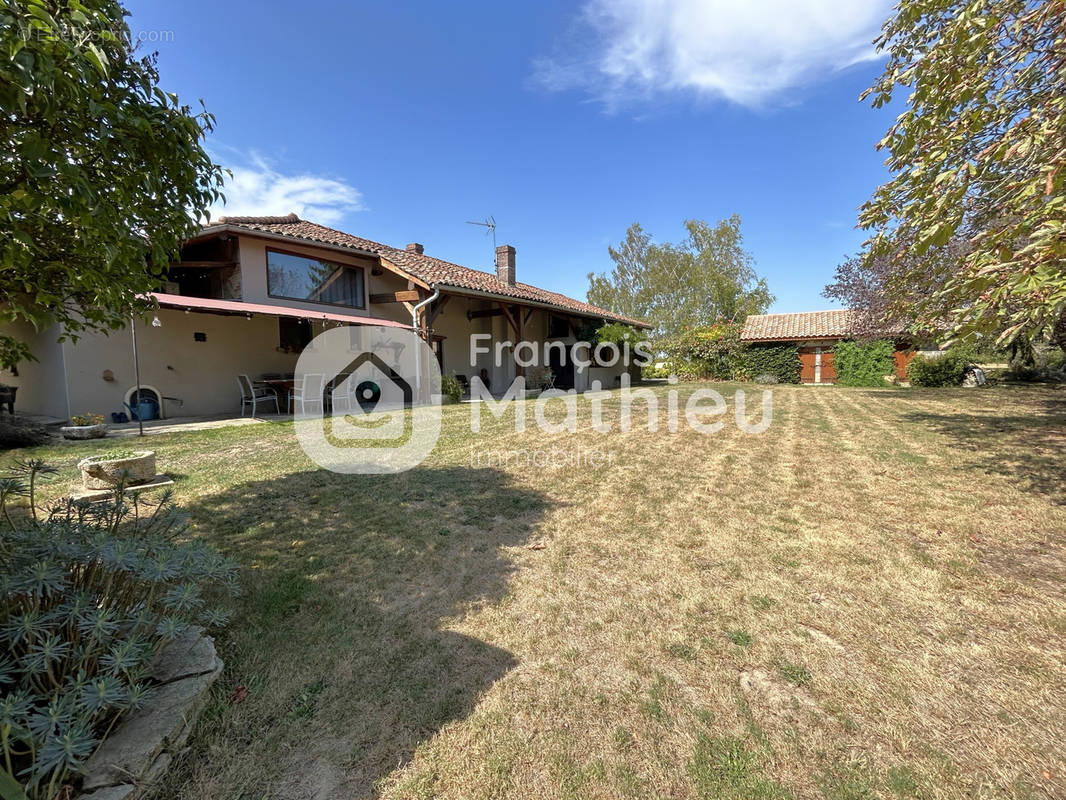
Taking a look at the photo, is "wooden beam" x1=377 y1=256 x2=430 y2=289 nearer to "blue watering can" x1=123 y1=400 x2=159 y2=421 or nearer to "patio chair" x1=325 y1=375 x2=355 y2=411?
"patio chair" x1=325 y1=375 x2=355 y2=411

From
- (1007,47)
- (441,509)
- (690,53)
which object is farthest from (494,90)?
Answer: (441,509)

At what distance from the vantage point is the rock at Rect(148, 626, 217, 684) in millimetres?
2160

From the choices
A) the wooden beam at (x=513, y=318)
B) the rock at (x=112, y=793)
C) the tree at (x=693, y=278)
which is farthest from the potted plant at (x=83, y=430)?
the tree at (x=693, y=278)

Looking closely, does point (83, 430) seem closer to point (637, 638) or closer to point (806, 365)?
point (637, 638)

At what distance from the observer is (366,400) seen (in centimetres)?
1402

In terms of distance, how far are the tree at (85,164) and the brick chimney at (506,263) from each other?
668 inches

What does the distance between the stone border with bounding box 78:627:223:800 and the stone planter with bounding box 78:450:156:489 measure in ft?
11.2

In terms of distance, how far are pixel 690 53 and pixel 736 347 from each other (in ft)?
60.9

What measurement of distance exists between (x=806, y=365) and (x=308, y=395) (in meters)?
27.3

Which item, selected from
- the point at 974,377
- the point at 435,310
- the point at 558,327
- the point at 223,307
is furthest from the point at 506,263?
the point at 974,377

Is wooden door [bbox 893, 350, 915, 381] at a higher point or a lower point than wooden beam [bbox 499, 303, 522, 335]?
lower

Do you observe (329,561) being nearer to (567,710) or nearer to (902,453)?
(567,710)

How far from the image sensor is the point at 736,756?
193 cm

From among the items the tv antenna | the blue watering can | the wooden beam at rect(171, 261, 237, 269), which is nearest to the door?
the tv antenna
